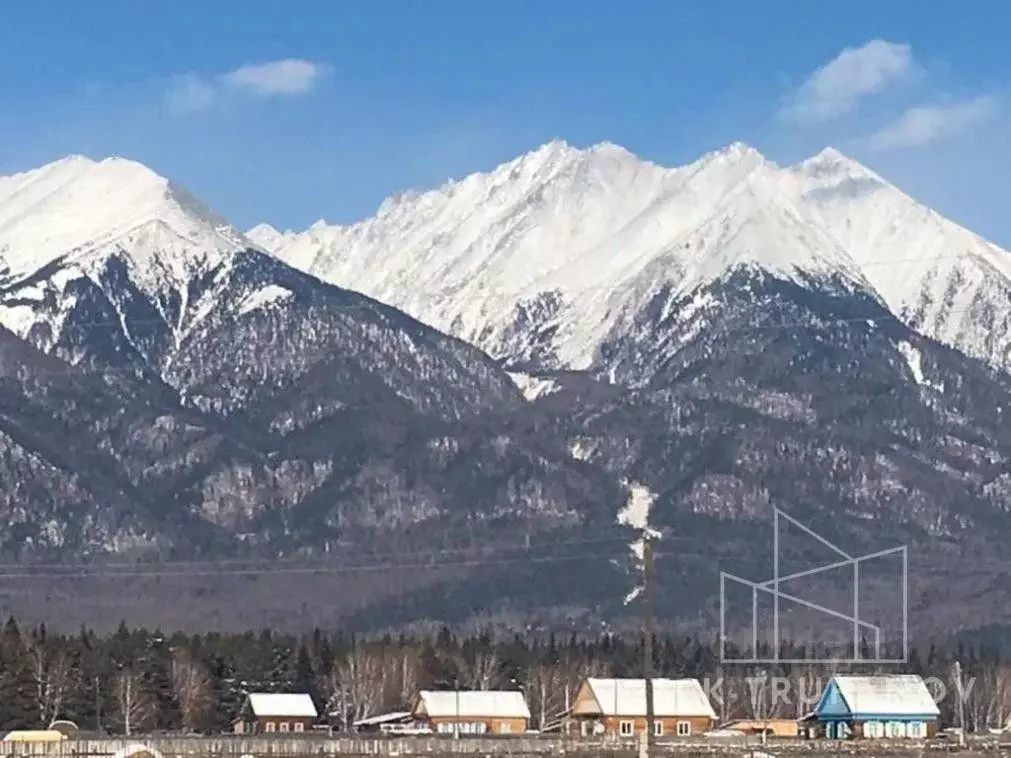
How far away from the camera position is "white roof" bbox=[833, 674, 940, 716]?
15738 centimetres

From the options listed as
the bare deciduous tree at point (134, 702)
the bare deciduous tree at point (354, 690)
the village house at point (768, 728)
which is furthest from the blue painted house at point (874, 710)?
the bare deciduous tree at point (134, 702)

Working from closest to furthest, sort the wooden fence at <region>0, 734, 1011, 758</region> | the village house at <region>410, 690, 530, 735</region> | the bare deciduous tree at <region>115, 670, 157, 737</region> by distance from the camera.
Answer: the wooden fence at <region>0, 734, 1011, 758</region>, the bare deciduous tree at <region>115, 670, 157, 737</region>, the village house at <region>410, 690, 530, 735</region>

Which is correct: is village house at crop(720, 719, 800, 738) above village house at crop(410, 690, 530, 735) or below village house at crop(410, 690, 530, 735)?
below

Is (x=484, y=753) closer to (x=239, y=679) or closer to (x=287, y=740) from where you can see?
(x=287, y=740)

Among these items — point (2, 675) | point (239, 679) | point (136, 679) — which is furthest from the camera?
point (239, 679)

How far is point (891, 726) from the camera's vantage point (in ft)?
517

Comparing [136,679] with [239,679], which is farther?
[239,679]

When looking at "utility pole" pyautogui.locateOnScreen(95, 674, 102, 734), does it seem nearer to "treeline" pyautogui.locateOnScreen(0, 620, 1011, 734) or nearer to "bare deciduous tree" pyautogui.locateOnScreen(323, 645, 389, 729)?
"treeline" pyautogui.locateOnScreen(0, 620, 1011, 734)

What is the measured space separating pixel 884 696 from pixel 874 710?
5.19 feet

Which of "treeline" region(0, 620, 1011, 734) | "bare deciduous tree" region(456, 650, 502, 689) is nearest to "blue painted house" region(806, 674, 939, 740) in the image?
"treeline" region(0, 620, 1011, 734)

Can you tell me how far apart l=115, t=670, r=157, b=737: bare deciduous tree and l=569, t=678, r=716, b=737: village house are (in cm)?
2925

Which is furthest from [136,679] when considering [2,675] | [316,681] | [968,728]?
[968,728]

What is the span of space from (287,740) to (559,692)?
66.2m

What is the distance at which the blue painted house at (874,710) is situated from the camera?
6171 inches
